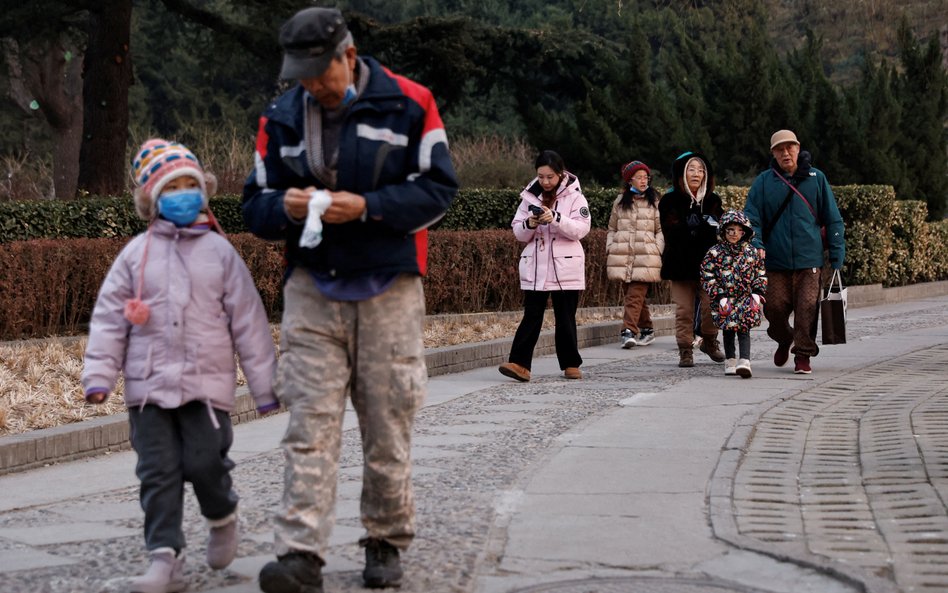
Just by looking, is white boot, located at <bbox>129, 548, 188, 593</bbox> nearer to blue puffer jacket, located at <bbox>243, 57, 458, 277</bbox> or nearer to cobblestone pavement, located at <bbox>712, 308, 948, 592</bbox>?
blue puffer jacket, located at <bbox>243, 57, 458, 277</bbox>

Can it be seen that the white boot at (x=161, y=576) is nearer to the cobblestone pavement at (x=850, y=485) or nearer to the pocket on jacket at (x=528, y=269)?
the cobblestone pavement at (x=850, y=485)

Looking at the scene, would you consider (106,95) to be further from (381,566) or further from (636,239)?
(381,566)

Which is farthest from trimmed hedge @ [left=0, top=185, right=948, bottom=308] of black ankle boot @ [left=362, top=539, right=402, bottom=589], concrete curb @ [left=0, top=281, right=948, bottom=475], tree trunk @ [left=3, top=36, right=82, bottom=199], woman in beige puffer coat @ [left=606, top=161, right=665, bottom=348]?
tree trunk @ [left=3, top=36, right=82, bottom=199]

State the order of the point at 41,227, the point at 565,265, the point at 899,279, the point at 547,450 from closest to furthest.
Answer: the point at 547,450, the point at 565,265, the point at 41,227, the point at 899,279

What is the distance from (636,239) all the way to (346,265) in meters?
9.99

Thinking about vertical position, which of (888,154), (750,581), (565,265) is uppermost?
(888,154)

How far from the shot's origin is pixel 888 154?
27.9m

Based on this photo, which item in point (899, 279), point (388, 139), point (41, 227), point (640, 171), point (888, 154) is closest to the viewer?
point (388, 139)

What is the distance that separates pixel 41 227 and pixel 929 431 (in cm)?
1020

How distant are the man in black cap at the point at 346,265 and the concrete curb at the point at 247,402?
3547 millimetres

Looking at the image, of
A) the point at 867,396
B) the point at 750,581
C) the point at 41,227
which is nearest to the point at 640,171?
the point at 867,396

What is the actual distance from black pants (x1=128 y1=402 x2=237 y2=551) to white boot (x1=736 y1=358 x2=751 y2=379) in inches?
286

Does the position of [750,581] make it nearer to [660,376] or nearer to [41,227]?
[660,376]

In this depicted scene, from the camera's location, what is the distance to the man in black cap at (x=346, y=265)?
191 inches
